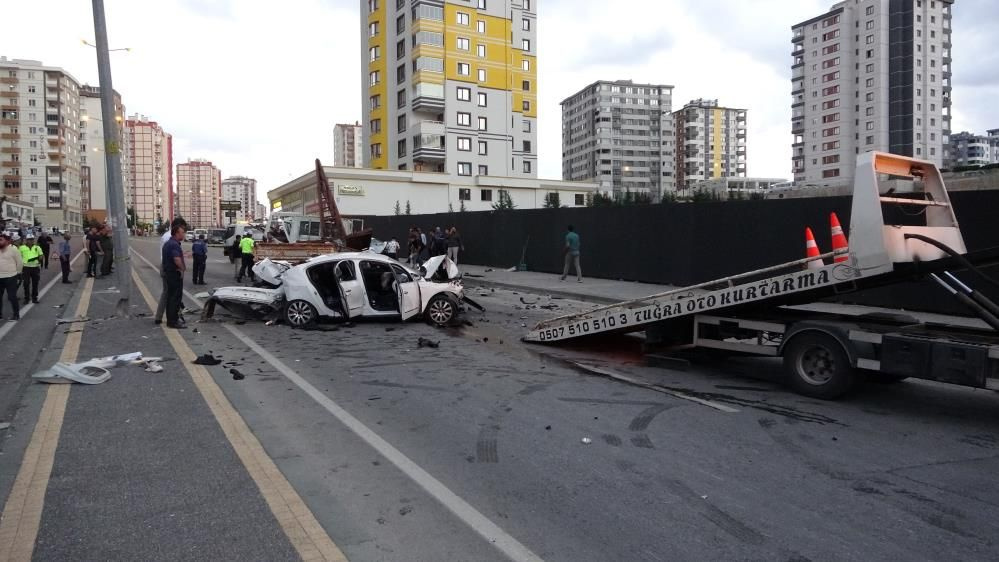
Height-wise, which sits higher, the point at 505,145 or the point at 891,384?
the point at 505,145

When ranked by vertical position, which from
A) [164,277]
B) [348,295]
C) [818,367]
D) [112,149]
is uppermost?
[112,149]

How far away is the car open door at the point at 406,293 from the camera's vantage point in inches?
503

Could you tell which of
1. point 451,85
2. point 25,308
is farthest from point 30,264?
point 451,85

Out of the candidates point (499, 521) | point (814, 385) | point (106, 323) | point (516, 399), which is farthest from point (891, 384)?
point (106, 323)

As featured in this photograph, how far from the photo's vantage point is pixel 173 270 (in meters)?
11.8

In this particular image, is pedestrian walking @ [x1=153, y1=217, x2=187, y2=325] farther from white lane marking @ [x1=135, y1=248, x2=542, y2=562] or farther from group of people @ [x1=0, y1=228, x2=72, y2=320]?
white lane marking @ [x1=135, y1=248, x2=542, y2=562]

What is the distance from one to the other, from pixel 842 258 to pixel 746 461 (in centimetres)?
296

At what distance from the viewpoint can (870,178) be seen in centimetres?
679

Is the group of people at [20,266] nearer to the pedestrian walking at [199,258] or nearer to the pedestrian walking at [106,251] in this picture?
the pedestrian walking at [106,251]

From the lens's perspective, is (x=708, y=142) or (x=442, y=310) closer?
(x=442, y=310)

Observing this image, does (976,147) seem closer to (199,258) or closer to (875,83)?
(875,83)

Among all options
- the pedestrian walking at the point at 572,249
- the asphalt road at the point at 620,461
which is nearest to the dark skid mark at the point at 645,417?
the asphalt road at the point at 620,461

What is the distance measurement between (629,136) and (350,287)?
148 metres

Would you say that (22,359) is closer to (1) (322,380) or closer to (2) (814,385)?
(1) (322,380)
